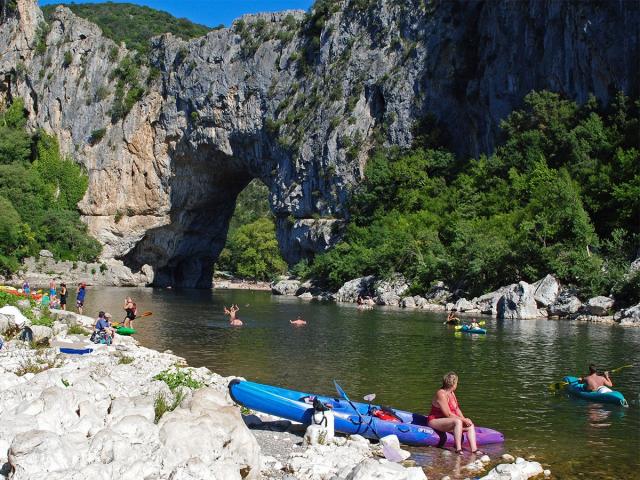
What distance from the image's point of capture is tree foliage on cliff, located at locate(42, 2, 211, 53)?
67125mm

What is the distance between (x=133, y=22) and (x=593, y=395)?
83214 millimetres

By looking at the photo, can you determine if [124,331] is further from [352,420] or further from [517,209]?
[517,209]

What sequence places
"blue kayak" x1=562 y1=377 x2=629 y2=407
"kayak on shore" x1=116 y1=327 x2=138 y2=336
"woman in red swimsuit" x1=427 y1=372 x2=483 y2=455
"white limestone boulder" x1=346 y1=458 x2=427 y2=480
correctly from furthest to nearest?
"kayak on shore" x1=116 y1=327 x2=138 y2=336 → "blue kayak" x1=562 y1=377 x2=629 y2=407 → "woman in red swimsuit" x1=427 y1=372 x2=483 y2=455 → "white limestone boulder" x1=346 y1=458 x2=427 y2=480

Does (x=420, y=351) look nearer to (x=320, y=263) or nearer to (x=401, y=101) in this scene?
(x=320, y=263)

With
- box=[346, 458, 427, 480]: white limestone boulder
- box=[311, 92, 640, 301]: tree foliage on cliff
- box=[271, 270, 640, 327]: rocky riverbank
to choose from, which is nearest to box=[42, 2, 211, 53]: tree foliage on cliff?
box=[311, 92, 640, 301]: tree foliage on cliff

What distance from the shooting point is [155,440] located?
719cm

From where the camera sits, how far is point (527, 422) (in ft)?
36.8

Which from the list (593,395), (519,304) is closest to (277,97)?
(519,304)

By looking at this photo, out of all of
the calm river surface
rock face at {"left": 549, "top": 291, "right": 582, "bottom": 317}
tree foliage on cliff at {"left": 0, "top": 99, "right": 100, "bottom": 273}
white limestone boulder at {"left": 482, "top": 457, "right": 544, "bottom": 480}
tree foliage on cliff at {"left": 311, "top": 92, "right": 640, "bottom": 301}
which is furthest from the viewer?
tree foliage on cliff at {"left": 0, "top": 99, "right": 100, "bottom": 273}

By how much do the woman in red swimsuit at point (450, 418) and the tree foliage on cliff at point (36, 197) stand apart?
45.2 m

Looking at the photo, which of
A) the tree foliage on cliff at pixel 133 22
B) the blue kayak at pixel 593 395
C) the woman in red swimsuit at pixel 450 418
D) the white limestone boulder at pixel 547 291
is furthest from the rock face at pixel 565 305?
the tree foliage on cliff at pixel 133 22

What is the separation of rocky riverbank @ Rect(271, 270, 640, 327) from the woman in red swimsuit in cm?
1919

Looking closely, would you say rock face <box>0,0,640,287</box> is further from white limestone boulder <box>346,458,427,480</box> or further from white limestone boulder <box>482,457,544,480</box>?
white limestone boulder <box>346,458,427,480</box>

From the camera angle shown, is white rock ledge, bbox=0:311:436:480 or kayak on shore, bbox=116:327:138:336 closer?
white rock ledge, bbox=0:311:436:480
